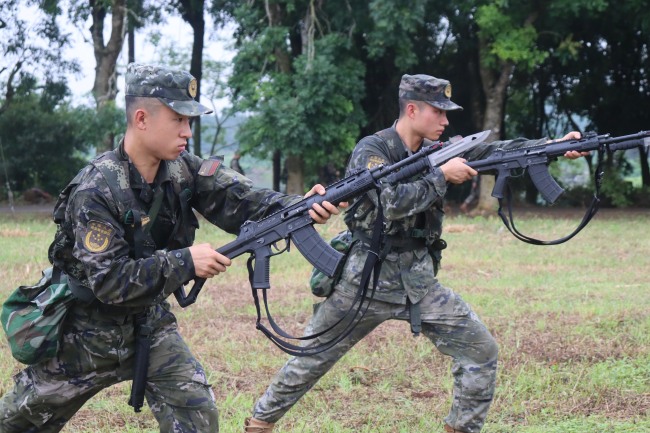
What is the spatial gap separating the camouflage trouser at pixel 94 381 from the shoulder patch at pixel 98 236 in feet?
1.39

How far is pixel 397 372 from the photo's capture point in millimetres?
6383

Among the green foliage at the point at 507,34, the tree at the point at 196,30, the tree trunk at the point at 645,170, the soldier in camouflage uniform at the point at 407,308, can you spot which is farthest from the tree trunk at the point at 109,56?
the soldier in camouflage uniform at the point at 407,308

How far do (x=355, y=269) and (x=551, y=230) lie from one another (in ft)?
37.6

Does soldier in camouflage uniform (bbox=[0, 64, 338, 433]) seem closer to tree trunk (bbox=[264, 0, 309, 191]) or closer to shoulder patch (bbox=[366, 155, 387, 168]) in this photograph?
shoulder patch (bbox=[366, 155, 387, 168])

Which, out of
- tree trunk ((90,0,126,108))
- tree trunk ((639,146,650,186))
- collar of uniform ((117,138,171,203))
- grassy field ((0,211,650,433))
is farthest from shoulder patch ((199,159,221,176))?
tree trunk ((639,146,650,186))

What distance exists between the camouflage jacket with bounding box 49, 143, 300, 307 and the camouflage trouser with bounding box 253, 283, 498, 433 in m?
1.05

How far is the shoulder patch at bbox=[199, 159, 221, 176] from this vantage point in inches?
153

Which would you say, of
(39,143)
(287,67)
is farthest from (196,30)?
(287,67)

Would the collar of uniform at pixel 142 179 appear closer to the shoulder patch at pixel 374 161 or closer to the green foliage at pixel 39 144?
the shoulder patch at pixel 374 161

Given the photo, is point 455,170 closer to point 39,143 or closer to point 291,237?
point 291,237

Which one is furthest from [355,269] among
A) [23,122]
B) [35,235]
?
[23,122]

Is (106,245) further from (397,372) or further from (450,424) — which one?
(397,372)

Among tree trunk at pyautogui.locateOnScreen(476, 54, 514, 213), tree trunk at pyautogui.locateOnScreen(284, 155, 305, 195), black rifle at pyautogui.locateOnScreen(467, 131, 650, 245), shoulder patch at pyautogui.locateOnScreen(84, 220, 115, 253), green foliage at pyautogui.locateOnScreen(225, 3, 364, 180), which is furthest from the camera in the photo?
tree trunk at pyautogui.locateOnScreen(284, 155, 305, 195)

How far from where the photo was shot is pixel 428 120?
497 cm
